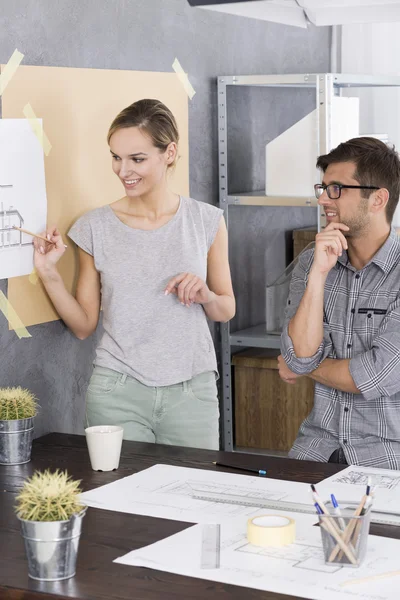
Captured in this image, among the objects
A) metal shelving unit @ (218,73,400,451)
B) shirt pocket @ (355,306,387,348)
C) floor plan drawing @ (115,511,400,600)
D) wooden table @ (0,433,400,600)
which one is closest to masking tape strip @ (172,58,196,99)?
metal shelving unit @ (218,73,400,451)

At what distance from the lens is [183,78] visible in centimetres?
310

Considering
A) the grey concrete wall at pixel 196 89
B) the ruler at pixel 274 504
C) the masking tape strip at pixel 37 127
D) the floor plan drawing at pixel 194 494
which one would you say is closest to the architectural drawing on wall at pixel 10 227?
the grey concrete wall at pixel 196 89

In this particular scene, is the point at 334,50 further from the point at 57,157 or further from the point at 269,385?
the point at 57,157

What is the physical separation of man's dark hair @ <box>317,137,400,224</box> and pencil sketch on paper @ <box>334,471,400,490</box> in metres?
0.70

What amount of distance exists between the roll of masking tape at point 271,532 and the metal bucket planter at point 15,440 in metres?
0.69

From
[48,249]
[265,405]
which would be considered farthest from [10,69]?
[265,405]

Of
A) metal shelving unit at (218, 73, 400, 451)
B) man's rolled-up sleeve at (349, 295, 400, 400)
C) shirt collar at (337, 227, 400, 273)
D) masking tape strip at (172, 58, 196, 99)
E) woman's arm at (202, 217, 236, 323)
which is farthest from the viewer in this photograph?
metal shelving unit at (218, 73, 400, 451)

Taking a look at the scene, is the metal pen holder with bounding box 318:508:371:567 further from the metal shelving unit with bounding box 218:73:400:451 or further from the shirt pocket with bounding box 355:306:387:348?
the metal shelving unit with bounding box 218:73:400:451

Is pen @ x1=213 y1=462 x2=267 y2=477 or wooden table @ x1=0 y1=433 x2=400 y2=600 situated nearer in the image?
wooden table @ x1=0 y1=433 x2=400 y2=600

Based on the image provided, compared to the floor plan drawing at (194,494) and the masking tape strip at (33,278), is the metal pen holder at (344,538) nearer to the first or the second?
the floor plan drawing at (194,494)

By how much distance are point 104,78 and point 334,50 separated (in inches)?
71.1

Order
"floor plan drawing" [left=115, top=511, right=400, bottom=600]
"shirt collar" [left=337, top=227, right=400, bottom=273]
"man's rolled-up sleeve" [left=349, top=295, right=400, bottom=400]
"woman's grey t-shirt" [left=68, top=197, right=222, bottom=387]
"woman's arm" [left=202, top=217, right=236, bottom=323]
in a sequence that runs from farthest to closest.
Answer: "woman's arm" [left=202, top=217, right=236, bottom=323], "woman's grey t-shirt" [left=68, top=197, right=222, bottom=387], "shirt collar" [left=337, top=227, right=400, bottom=273], "man's rolled-up sleeve" [left=349, top=295, right=400, bottom=400], "floor plan drawing" [left=115, top=511, right=400, bottom=600]

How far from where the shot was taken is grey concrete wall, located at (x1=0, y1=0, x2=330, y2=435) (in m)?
2.44

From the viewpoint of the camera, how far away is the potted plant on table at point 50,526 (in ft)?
4.66
